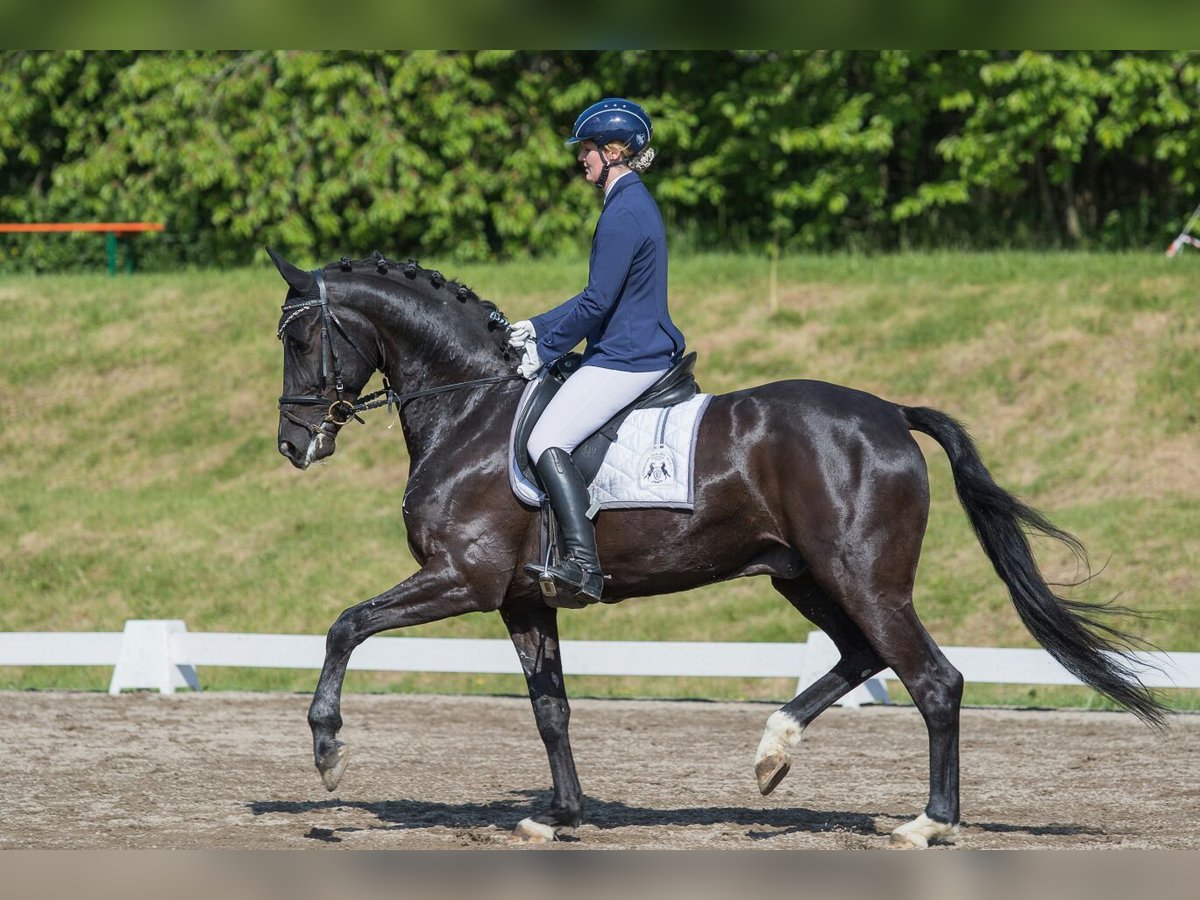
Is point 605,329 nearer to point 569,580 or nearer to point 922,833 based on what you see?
point 569,580

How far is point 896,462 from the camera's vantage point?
5738 millimetres

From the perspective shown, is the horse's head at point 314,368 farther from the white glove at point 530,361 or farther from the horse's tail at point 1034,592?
the horse's tail at point 1034,592

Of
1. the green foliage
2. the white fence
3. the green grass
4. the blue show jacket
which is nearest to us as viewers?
the blue show jacket

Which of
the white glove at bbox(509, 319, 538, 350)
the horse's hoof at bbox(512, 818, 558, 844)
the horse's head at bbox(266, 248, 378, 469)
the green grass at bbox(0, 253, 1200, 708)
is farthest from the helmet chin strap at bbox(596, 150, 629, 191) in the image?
the green grass at bbox(0, 253, 1200, 708)

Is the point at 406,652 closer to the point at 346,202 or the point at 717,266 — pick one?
the point at 717,266

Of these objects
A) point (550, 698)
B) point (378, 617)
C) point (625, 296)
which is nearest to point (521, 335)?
point (625, 296)

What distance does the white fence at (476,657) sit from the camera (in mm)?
9750

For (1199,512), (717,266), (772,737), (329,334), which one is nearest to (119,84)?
(717,266)

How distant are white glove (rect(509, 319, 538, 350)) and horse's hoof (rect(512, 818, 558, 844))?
6.33 ft

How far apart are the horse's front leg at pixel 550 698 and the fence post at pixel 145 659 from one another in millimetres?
5265

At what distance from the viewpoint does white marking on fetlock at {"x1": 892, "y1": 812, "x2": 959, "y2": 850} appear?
5.57 metres

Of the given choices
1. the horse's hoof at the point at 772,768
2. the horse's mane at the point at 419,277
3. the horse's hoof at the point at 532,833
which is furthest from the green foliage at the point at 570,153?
the horse's hoof at the point at 532,833

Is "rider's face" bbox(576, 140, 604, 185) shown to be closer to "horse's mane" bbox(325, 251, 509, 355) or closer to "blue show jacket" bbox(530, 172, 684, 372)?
"blue show jacket" bbox(530, 172, 684, 372)

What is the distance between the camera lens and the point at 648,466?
5816 mm
